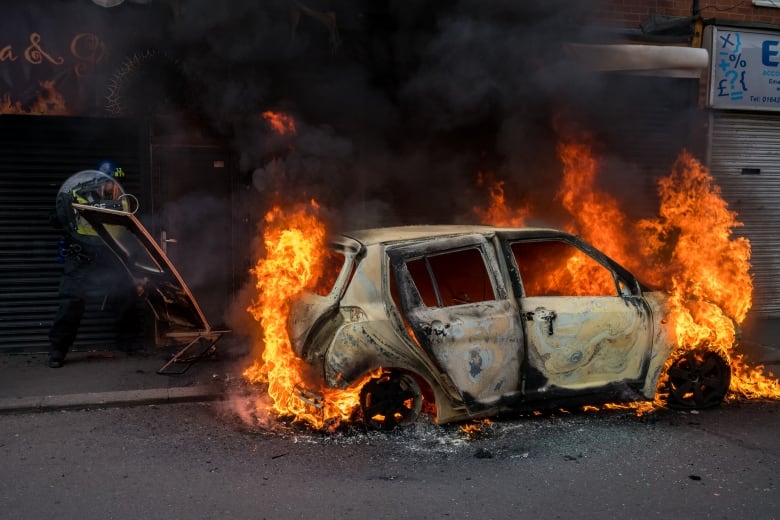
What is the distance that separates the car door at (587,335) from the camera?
528cm

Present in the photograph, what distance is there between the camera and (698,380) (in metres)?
5.86

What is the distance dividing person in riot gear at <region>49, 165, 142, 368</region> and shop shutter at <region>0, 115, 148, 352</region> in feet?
1.75

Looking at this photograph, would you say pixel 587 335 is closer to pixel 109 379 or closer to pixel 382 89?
pixel 382 89

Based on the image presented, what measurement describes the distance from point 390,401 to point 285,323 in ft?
3.59

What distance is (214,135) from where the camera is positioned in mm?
8383

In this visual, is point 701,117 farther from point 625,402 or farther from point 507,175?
point 625,402

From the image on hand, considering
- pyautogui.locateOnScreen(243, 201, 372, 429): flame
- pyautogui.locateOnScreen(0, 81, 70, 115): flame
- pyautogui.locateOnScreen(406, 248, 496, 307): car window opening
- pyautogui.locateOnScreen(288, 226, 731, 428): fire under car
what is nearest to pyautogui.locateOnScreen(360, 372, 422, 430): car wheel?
pyautogui.locateOnScreen(288, 226, 731, 428): fire under car

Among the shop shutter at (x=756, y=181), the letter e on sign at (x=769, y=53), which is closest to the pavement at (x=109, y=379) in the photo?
the shop shutter at (x=756, y=181)

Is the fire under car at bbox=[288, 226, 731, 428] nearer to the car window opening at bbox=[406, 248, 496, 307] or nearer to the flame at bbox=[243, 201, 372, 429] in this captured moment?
the car window opening at bbox=[406, 248, 496, 307]

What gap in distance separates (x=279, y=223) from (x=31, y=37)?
3.89 metres

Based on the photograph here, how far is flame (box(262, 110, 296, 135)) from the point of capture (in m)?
7.26

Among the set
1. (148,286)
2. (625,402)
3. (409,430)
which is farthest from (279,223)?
(625,402)

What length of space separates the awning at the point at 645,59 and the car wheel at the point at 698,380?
4200mm

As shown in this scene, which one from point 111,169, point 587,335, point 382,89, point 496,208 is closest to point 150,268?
point 111,169
